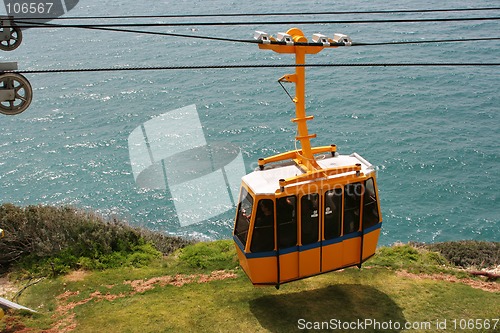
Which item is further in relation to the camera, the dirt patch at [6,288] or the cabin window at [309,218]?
the dirt patch at [6,288]

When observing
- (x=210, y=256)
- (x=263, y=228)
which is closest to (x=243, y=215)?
(x=263, y=228)

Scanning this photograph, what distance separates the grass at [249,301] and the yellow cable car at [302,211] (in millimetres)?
1029

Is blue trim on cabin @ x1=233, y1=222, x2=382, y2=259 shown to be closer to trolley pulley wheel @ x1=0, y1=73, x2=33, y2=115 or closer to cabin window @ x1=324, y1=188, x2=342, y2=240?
cabin window @ x1=324, y1=188, x2=342, y2=240

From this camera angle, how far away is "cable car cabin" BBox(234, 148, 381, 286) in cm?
1073

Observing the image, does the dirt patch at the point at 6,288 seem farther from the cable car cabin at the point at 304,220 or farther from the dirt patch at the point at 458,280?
the dirt patch at the point at 458,280

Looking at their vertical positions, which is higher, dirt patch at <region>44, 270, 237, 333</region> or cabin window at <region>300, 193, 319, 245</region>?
cabin window at <region>300, 193, 319, 245</region>

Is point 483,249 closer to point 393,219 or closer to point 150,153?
point 393,219

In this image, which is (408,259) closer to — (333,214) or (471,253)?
(471,253)

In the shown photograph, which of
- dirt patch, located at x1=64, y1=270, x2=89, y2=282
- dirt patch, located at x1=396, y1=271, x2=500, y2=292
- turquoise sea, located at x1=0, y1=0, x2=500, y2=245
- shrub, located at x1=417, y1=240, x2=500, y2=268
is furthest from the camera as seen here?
turquoise sea, located at x1=0, y1=0, x2=500, y2=245

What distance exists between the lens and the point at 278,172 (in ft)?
37.8

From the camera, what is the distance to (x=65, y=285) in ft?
45.0

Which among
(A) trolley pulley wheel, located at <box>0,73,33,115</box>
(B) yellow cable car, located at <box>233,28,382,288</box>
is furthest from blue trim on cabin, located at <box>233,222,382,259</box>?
(A) trolley pulley wheel, located at <box>0,73,33,115</box>

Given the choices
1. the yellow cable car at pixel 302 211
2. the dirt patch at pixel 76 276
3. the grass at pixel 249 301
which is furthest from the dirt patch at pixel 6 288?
the yellow cable car at pixel 302 211

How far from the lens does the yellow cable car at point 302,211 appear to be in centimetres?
1073
